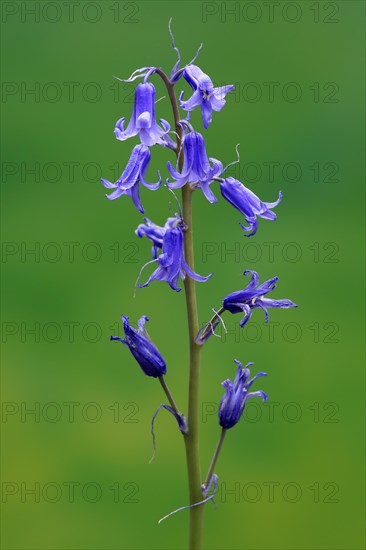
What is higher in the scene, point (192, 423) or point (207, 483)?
point (192, 423)

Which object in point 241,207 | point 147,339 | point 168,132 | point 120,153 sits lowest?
point 147,339

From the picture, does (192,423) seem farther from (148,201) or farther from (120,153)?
(120,153)

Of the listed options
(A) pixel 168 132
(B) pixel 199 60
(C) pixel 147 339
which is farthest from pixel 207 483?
(B) pixel 199 60

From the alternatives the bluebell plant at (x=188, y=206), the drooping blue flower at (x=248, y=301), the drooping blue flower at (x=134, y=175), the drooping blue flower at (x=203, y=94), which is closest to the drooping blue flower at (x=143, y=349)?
the bluebell plant at (x=188, y=206)

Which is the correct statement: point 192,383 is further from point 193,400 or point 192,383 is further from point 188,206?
point 188,206

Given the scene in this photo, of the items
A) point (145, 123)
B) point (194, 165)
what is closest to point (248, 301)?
point (194, 165)

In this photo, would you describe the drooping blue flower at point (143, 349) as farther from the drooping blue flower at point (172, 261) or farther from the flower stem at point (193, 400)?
the drooping blue flower at point (172, 261)

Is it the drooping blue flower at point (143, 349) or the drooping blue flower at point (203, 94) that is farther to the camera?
the drooping blue flower at point (143, 349)
